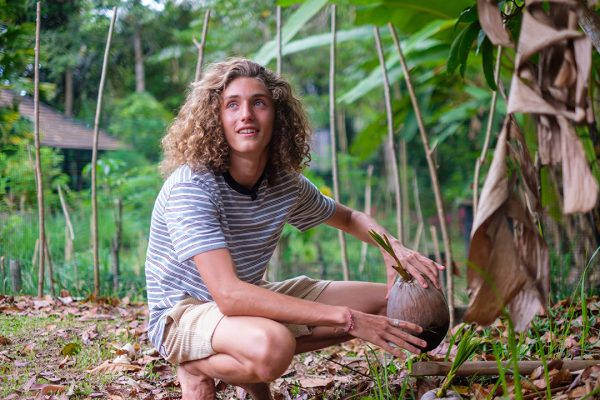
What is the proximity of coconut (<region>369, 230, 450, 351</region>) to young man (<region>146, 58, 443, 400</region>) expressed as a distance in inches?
1.9

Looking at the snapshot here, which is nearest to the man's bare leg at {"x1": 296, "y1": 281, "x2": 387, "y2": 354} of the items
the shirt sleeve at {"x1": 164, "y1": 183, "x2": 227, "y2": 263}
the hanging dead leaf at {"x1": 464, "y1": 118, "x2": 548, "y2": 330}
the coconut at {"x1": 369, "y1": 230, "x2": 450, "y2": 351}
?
the coconut at {"x1": 369, "y1": 230, "x2": 450, "y2": 351}

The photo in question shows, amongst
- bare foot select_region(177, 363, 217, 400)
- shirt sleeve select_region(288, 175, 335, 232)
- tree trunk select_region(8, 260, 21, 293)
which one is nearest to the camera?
bare foot select_region(177, 363, 217, 400)

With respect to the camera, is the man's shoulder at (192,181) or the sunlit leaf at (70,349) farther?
the sunlit leaf at (70,349)

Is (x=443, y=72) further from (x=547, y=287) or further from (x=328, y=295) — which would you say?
(x=547, y=287)

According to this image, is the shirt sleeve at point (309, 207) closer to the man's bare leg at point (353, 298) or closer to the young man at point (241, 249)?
the young man at point (241, 249)

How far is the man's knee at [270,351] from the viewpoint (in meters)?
2.07

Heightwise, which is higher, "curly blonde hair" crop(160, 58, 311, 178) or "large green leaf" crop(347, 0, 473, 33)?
"large green leaf" crop(347, 0, 473, 33)

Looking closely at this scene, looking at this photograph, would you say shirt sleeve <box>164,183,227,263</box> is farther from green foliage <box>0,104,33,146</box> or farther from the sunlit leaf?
green foliage <box>0,104,33,146</box>

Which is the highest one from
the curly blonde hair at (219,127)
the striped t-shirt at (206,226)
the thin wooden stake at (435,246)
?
the curly blonde hair at (219,127)

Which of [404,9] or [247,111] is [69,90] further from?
[247,111]

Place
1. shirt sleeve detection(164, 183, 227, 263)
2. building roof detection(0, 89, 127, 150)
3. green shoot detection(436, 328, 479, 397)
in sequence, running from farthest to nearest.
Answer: building roof detection(0, 89, 127, 150), shirt sleeve detection(164, 183, 227, 263), green shoot detection(436, 328, 479, 397)

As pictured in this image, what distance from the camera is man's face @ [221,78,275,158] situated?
2393 millimetres

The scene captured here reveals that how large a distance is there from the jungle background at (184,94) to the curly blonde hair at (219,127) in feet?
2.09

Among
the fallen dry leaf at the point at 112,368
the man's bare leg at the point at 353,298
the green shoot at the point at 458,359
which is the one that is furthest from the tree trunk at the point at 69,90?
the green shoot at the point at 458,359
